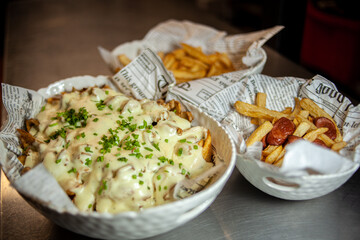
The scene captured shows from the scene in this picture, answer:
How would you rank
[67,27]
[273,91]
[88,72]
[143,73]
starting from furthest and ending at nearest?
1. [67,27]
2. [88,72]
3. [143,73]
4. [273,91]

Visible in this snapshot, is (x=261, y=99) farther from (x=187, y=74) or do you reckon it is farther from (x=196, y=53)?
(x=196, y=53)

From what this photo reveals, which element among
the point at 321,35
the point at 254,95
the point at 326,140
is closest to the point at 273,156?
the point at 326,140

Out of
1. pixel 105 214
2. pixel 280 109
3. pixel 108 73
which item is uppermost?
pixel 105 214

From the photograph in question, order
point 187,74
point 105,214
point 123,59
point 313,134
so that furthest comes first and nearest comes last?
point 123,59
point 187,74
point 313,134
point 105,214

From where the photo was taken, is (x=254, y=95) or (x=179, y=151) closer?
(x=179, y=151)

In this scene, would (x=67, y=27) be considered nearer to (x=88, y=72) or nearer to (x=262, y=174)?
(x=88, y=72)

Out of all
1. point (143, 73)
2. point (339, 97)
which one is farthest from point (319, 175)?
point (143, 73)

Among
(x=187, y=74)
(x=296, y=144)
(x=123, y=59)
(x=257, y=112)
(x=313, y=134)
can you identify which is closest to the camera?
(x=296, y=144)

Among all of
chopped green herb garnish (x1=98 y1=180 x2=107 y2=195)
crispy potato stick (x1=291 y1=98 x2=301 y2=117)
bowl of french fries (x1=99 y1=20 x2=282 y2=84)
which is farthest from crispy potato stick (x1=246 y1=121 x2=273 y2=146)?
chopped green herb garnish (x1=98 y1=180 x2=107 y2=195)
